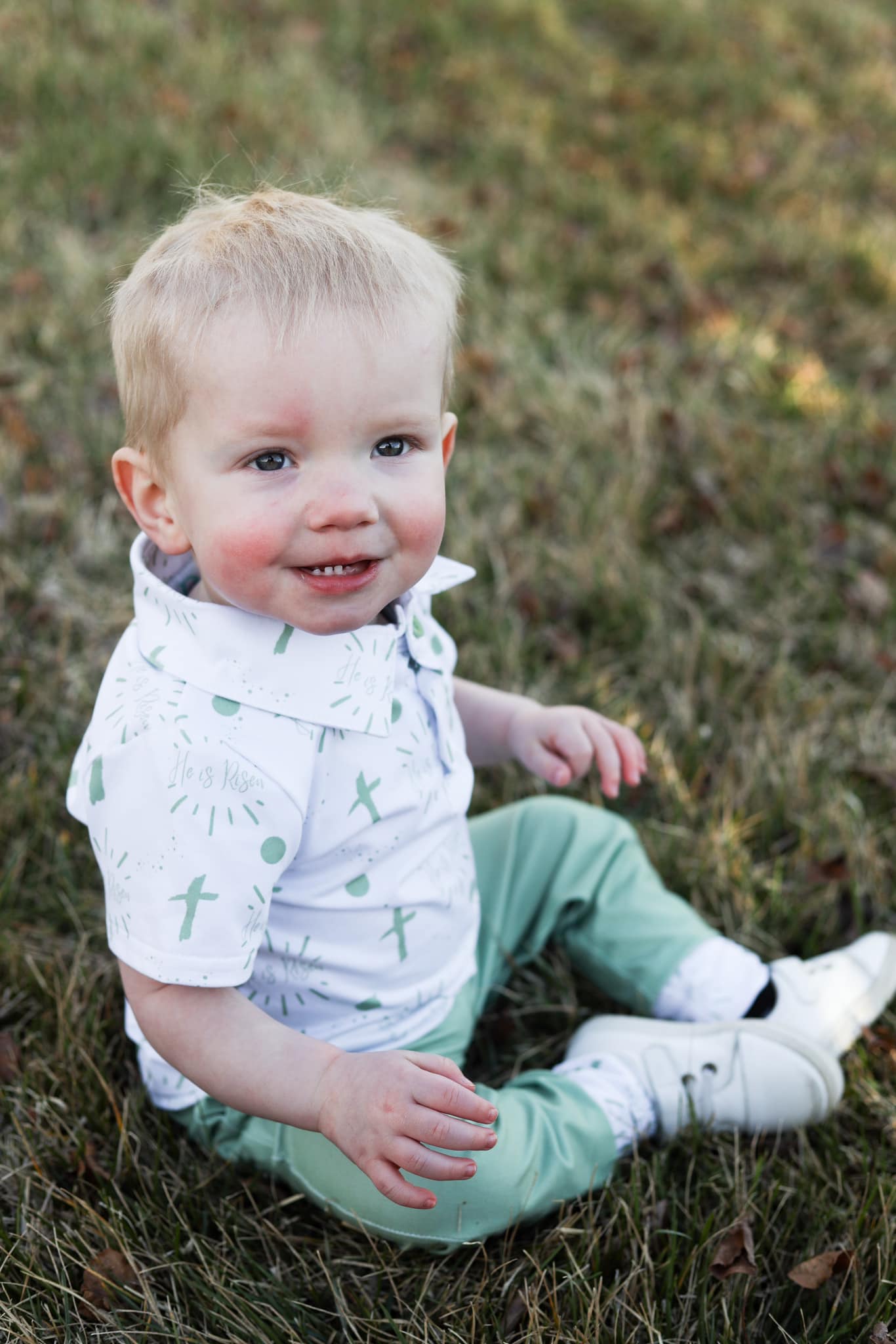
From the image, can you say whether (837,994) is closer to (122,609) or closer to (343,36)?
(122,609)

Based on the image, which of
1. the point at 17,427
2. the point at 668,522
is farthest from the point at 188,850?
the point at 17,427

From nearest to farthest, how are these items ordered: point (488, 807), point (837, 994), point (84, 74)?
point (837, 994)
point (488, 807)
point (84, 74)

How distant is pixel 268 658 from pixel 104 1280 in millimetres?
922

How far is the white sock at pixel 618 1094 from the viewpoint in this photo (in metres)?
2.03

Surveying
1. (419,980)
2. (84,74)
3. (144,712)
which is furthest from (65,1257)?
(84,74)

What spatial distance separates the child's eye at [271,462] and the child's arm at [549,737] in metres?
0.84

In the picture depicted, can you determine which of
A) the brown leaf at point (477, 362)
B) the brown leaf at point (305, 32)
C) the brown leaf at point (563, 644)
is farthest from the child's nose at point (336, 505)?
the brown leaf at point (305, 32)

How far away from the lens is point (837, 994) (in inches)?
87.0

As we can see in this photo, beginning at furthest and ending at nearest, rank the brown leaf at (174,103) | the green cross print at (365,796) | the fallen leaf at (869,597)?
1. the brown leaf at (174,103)
2. the fallen leaf at (869,597)
3. the green cross print at (365,796)

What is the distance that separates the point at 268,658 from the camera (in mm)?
1662

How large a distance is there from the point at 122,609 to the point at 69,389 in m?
1.10

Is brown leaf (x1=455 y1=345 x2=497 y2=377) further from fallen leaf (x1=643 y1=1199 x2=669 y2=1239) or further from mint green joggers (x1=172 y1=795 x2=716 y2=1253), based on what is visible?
fallen leaf (x1=643 y1=1199 x2=669 y2=1239)

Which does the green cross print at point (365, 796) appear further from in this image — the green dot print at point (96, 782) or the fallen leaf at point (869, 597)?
the fallen leaf at point (869, 597)

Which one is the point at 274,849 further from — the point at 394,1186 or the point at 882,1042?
the point at 882,1042
